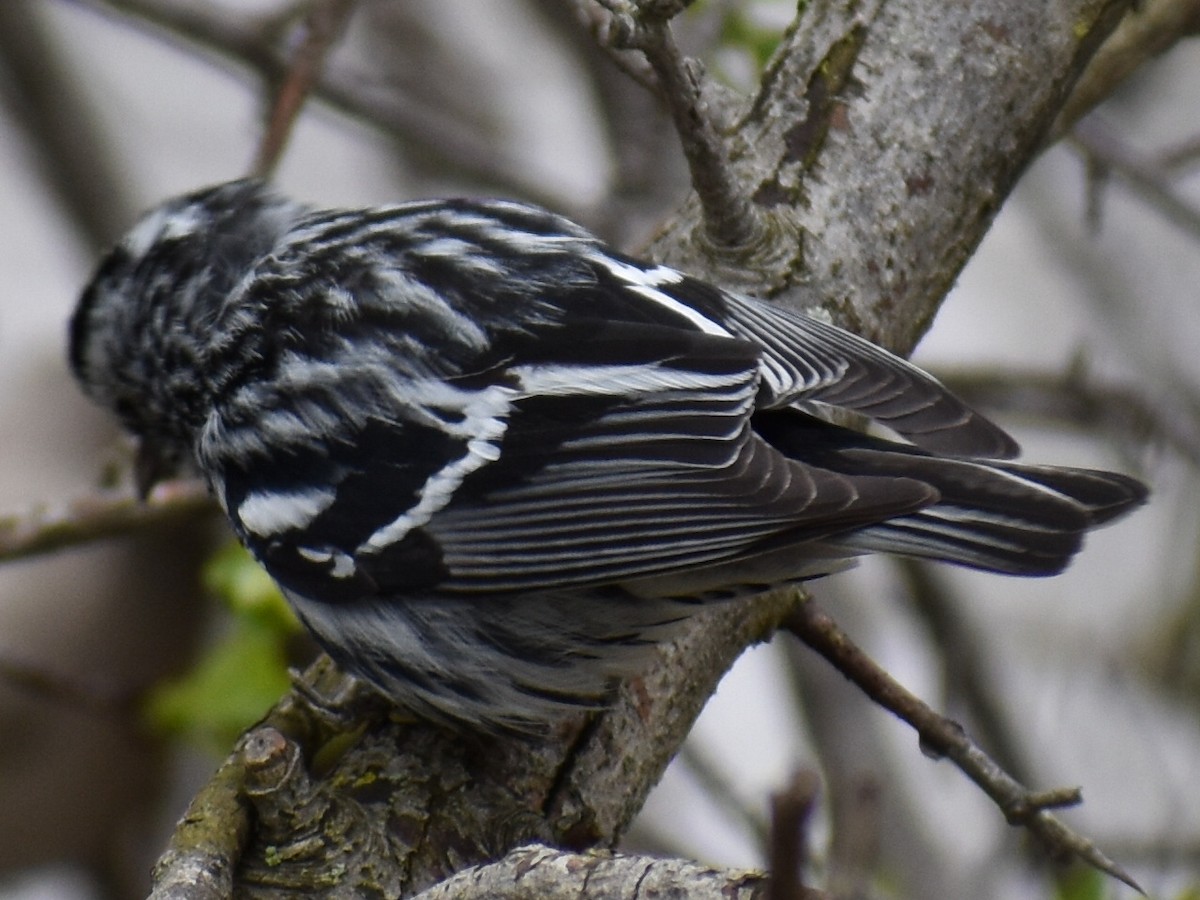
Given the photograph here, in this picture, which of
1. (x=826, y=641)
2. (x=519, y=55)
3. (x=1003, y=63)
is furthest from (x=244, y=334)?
(x=519, y=55)

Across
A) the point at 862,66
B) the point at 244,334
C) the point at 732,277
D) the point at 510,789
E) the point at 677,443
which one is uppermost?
the point at 862,66

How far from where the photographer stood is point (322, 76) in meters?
4.95

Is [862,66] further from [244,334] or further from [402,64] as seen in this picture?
[402,64]

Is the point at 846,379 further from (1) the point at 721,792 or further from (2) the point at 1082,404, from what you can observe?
(2) the point at 1082,404

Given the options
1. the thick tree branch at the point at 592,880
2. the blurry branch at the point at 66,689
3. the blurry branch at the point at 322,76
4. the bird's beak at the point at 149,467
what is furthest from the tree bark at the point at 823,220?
the blurry branch at the point at 322,76

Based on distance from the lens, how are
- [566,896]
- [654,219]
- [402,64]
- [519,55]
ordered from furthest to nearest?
[519,55] → [402,64] → [654,219] → [566,896]

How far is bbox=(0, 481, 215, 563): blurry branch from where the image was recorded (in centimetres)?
393

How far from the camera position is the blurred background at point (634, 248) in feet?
16.2

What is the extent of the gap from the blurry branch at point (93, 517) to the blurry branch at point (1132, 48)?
2422mm

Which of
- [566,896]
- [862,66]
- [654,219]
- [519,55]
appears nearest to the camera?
[566,896]

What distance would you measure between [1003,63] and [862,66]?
0.28 m

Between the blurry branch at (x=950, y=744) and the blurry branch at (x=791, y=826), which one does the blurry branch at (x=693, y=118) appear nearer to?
the blurry branch at (x=950, y=744)

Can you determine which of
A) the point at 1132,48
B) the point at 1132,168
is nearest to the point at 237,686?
the point at 1132,48

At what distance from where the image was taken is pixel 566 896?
76.1 inches
